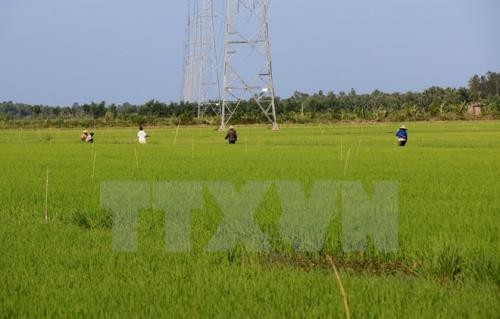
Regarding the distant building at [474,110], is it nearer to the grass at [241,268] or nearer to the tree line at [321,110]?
the tree line at [321,110]

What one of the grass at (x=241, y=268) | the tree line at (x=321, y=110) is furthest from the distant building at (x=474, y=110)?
the grass at (x=241, y=268)

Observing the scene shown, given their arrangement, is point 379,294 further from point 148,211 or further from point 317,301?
point 148,211

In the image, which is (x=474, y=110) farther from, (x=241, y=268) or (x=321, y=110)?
(x=241, y=268)

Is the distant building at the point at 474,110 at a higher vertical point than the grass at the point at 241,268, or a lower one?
higher

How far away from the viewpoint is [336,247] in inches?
205

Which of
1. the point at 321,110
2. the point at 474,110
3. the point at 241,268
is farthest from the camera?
the point at 321,110

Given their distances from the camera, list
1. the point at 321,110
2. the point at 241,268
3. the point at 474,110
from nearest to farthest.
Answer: the point at 241,268, the point at 474,110, the point at 321,110

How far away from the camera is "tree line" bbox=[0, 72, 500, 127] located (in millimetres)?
61094

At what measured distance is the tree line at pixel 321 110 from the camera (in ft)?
200

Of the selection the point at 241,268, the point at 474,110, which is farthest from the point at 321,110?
Result: the point at 241,268

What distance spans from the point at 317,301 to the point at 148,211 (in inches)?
148

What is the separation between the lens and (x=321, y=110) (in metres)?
98.1

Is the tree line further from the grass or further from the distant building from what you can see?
the grass

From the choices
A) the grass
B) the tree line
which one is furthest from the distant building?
the grass
